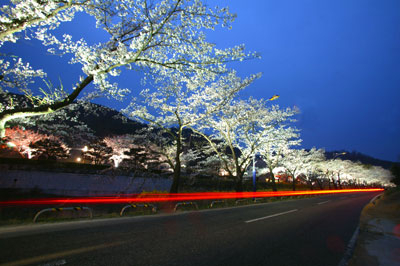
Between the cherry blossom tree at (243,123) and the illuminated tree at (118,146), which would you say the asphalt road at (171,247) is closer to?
the cherry blossom tree at (243,123)

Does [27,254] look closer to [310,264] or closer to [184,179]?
[310,264]

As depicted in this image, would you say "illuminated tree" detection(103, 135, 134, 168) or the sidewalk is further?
"illuminated tree" detection(103, 135, 134, 168)

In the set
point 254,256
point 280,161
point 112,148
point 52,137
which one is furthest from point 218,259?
point 52,137

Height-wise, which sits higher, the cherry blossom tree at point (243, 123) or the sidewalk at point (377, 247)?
the cherry blossom tree at point (243, 123)

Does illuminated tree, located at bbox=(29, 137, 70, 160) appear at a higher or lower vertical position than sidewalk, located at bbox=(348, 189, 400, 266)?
higher

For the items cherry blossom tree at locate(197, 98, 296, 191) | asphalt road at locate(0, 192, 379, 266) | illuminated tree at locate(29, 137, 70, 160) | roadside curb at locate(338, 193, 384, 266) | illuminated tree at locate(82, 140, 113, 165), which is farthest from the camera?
illuminated tree at locate(82, 140, 113, 165)

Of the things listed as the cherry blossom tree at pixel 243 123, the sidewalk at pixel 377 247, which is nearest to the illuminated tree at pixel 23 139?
the cherry blossom tree at pixel 243 123

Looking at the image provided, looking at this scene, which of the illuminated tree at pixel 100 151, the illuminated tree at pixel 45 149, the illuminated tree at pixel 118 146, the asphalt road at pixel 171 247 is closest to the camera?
the asphalt road at pixel 171 247

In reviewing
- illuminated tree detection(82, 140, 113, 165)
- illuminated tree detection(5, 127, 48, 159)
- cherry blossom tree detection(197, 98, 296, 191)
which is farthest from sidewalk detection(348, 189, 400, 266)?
illuminated tree detection(5, 127, 48, 159)

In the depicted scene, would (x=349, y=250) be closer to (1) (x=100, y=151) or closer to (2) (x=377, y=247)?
(2) (x=377, y=247)

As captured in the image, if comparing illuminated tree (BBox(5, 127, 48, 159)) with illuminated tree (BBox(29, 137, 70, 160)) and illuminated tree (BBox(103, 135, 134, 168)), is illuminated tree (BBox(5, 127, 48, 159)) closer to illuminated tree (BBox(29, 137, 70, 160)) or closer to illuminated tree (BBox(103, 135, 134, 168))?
illuminated tree (BBox(29, 137, 70, 160))

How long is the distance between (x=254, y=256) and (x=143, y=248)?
2413 millimetres

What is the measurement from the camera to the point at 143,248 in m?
4.09

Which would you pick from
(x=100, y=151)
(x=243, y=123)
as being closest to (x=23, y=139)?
(x=100, y=151)
